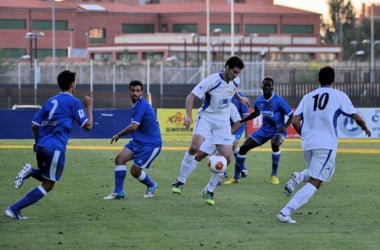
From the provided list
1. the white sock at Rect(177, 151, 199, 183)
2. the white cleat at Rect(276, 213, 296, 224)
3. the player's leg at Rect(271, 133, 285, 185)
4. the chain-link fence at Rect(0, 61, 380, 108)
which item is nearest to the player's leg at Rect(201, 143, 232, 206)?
the white sock at Rect(177, 151, 199, 183)

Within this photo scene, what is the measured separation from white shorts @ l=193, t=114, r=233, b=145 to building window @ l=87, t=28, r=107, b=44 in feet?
243

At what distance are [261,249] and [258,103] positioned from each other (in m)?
8.54

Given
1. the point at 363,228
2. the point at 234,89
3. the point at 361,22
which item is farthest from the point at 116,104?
the point at 361,22

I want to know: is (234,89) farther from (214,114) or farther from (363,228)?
(363,228)

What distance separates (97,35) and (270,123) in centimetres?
7076

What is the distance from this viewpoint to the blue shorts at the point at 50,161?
526 inches

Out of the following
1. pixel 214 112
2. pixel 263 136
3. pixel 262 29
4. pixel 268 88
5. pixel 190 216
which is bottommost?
pixel 190 216

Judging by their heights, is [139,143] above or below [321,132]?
below

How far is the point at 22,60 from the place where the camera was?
235 ft

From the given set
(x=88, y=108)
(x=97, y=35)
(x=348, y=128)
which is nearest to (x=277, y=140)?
(x=88, y=108)

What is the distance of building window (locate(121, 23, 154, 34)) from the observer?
90.8m

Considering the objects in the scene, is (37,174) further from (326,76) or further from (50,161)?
(326,76)

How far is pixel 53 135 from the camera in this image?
1352 cm

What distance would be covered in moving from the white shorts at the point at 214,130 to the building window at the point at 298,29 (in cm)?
7782
